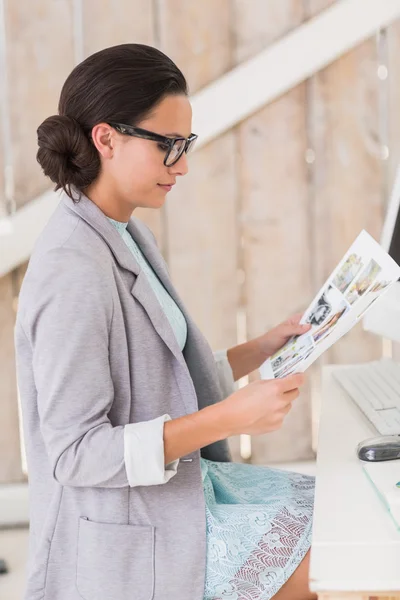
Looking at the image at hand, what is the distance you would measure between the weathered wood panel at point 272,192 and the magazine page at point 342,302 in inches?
36.9

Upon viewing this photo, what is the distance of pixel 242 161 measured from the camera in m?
2.19

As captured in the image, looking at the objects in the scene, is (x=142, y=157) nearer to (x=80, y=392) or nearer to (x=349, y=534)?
(x=80, y=392)

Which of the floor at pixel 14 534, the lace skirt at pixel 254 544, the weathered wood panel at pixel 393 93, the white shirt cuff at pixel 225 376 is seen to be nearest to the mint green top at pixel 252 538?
the lace skirt at pixel 254 544

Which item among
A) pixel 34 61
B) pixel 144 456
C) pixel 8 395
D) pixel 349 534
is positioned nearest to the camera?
pixel 349 534

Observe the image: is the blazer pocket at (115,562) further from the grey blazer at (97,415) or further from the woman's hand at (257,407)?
the woman's hand at (257,407)

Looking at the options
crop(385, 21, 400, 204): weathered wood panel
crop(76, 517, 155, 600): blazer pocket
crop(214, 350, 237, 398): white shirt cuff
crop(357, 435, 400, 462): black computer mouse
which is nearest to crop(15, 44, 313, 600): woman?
crop(76, 517, 155, 600): blazer pocket

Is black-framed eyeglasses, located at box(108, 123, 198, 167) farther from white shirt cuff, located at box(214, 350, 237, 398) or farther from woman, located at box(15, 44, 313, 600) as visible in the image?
white shirt cuff, located at box(214, 350, 237, 398)

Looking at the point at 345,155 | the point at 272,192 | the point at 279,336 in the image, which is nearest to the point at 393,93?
the point at 345,155

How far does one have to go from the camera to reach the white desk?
0.76 m

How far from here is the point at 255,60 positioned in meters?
2.12

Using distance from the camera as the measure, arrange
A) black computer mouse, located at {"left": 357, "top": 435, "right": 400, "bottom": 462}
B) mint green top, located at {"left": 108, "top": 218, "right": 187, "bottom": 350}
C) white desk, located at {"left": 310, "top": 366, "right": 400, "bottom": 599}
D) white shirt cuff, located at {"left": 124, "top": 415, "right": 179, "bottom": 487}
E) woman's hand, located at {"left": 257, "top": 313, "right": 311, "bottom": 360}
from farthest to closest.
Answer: woman's hand, located at {"left": 257, "top": 313, "right": 311, "bottom": 360} < mint green top, located at {"left": 108, "top": 218, "right": 187, "bottom": 350} < black computer mouse, located at {"left": 357, "top": 435, "right": 400, "bottom": 462} < white shirt cuff, located at {"left": 124, "top": 415, "right": 179, "bottom": 487} < white desk, located at {"left": 310, "top": 366, "right": 400, "bottom": 599}

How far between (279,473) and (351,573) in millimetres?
494

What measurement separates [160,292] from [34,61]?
1.12 m

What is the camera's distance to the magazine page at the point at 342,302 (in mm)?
1025
